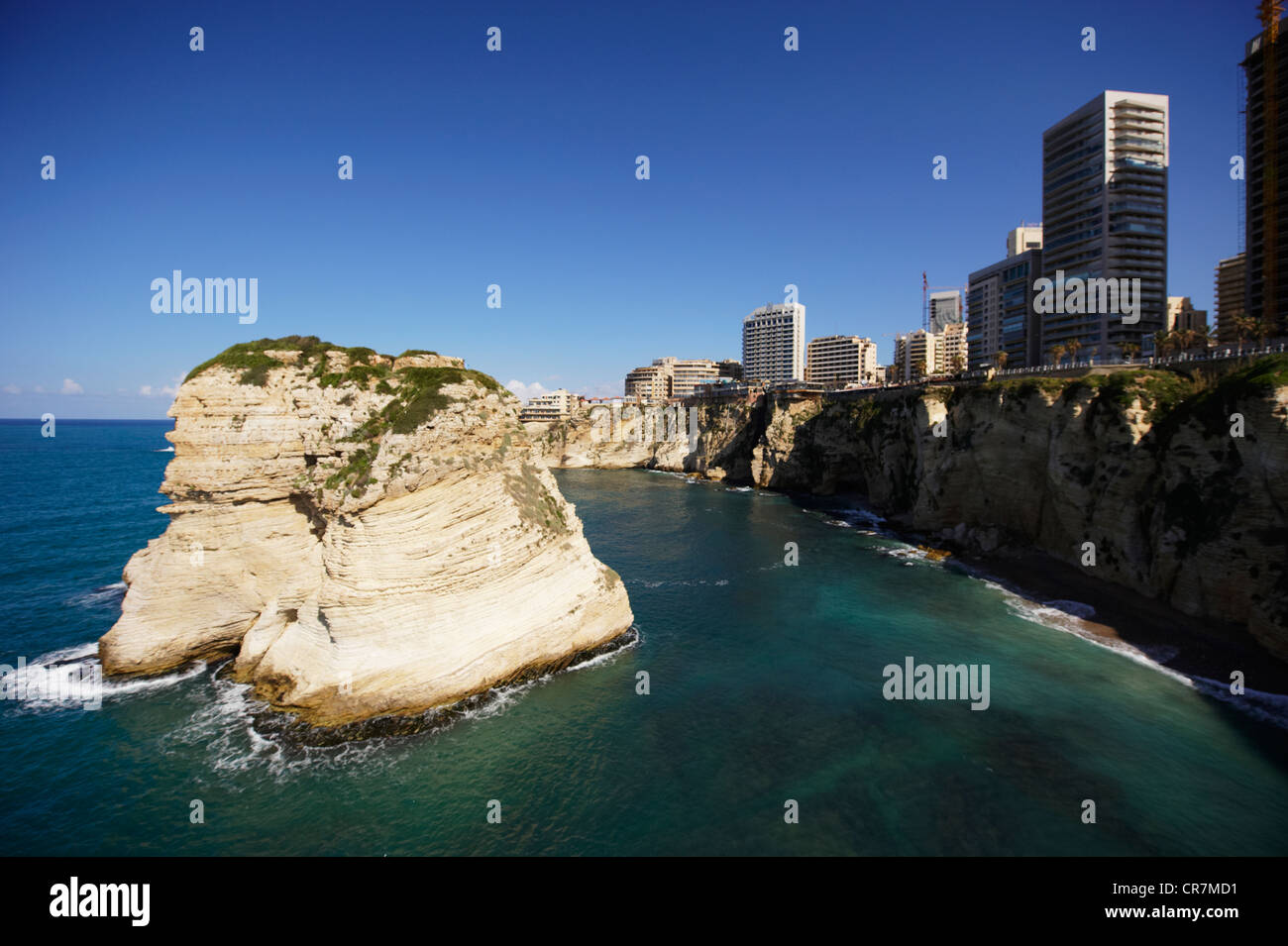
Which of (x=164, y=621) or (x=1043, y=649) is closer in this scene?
(x=164, y=621)

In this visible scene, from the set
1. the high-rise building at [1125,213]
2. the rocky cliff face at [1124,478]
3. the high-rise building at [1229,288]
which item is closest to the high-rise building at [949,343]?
the high-rise building at [1229,288]

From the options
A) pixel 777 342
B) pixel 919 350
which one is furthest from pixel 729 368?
pixel 919 350

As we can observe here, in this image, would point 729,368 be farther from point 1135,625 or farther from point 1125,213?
point 1135,625

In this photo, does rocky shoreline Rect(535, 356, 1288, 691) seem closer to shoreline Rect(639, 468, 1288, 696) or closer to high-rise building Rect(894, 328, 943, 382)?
shoreline Rect(639, 468, 1288, 696)

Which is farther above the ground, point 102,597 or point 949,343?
point 949,343
